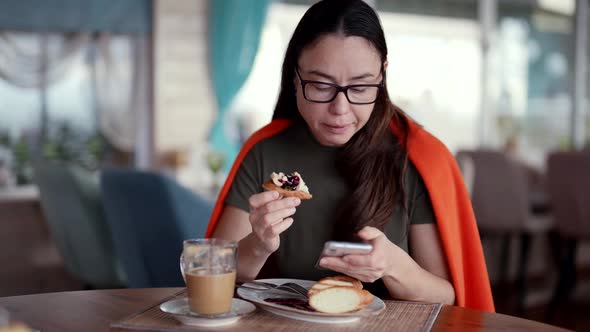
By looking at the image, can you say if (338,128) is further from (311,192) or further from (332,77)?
(311,192)

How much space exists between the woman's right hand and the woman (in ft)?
0.10

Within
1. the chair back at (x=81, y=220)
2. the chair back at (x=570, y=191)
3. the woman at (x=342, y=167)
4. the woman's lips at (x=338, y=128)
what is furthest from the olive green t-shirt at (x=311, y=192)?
the chair back at (x=570, y=191)

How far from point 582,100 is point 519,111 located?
22.9 inches

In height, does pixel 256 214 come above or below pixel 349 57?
below

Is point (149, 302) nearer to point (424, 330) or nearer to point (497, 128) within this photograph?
point (424, 330)

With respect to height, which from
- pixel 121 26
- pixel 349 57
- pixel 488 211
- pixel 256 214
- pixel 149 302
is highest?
pixel 121 26

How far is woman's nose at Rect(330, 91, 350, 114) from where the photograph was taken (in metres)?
1.54

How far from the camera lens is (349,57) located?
1.57 meters

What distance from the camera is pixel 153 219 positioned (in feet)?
10.3

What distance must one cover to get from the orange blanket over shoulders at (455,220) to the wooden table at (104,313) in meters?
0.25

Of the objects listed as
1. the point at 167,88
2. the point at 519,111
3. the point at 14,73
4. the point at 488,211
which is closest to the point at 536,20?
the point at 519,111

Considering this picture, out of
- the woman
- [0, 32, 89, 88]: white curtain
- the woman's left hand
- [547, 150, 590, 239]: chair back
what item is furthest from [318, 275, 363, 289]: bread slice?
[0, 32, 89, 88]: white curtain

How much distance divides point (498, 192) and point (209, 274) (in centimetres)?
387

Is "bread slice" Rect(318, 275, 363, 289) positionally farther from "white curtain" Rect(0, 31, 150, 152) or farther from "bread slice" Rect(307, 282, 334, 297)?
"white curtain" Rect(0, 31, 150, 152)
